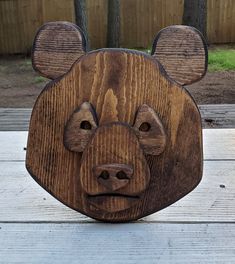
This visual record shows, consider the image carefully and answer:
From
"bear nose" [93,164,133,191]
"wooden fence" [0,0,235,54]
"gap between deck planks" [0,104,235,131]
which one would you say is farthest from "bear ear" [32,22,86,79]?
"wooden fence" [0,0,235,54]

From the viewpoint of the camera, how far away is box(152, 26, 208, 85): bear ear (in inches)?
36.2

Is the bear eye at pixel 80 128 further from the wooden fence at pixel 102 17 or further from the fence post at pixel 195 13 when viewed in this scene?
the wooden fence at pixel 102 17

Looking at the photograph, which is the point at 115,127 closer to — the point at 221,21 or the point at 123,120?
the point at 123,120

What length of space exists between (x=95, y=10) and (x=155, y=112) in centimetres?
517

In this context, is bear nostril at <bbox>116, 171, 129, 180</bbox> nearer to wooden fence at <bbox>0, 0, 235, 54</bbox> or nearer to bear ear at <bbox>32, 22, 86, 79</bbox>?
bear ear at <bbox>32, 22, 86, 79</bbox>

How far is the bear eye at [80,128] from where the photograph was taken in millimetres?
919

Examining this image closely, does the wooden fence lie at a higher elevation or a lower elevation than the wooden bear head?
lower

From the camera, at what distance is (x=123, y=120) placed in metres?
0.92

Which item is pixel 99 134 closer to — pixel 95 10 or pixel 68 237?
pixel 68 237

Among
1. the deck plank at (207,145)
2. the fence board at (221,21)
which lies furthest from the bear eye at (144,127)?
the fence board at (221,21)

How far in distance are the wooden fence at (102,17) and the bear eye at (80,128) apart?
5.09 m

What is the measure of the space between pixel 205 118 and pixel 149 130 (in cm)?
125

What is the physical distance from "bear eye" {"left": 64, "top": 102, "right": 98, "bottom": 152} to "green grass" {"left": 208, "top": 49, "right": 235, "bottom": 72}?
345cm

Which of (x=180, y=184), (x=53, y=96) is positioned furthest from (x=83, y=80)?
(x=180, y=184)
